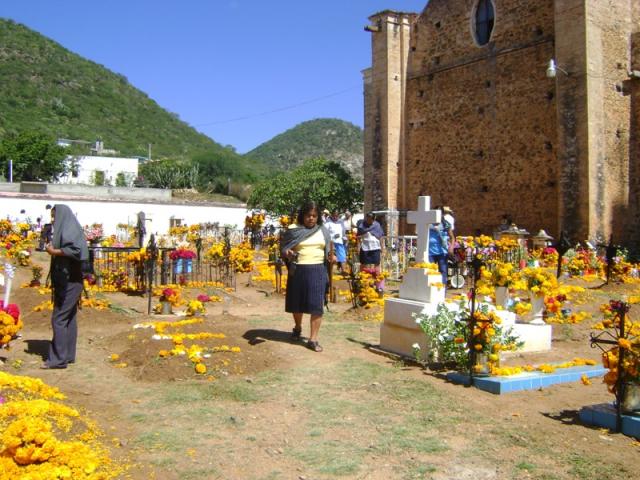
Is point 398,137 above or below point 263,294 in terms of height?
above

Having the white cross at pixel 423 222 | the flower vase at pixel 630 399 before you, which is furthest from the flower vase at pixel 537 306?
the flower vase at pixel 630 399

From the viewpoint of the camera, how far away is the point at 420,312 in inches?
275

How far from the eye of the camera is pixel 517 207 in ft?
69.6

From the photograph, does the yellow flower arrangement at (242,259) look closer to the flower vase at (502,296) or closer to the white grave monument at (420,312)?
the flower vase at (502,296)

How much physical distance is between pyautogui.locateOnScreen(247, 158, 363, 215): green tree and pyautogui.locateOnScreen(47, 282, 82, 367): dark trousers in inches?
816

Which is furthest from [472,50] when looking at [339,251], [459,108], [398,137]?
[339,251]

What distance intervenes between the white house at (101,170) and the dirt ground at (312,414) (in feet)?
163

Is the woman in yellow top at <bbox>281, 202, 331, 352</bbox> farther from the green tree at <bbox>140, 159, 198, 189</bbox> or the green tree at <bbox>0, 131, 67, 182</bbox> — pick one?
the green tree at <bbox>140, 159, 198, 189</bbox>

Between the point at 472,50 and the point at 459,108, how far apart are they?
2129 mm

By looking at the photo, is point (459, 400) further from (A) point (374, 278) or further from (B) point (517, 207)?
(B) point (517, 207)

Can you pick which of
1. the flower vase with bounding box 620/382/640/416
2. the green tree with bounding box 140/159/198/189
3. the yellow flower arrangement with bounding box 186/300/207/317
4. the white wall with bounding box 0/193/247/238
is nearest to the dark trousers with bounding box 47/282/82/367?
the yellow flower arrangement with bounding box 186/300/207/317

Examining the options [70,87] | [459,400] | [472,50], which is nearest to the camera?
[459,400]

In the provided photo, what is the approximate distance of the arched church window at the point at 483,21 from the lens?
22516 millimetres

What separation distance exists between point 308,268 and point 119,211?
102 feet
